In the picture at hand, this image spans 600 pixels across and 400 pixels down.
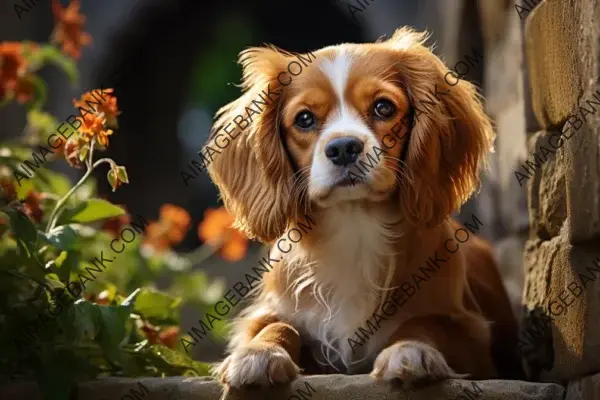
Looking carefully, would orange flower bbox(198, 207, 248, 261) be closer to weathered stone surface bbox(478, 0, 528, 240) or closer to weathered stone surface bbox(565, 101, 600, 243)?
weathered stone surface bbox(478, 0, 528, 240)

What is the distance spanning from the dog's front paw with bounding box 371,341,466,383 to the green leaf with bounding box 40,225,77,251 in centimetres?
82

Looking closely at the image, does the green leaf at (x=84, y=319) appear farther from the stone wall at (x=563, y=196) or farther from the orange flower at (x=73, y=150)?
the stone wall at (x=563, y=196)

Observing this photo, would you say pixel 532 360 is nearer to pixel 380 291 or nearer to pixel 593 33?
pixel 380 291

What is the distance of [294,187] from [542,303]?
70 cm

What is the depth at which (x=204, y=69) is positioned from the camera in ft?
24.6

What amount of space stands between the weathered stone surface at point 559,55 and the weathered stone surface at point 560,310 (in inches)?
12.5

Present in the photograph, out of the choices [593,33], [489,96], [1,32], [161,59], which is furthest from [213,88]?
[593,33]

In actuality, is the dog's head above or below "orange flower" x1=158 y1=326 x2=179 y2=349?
above

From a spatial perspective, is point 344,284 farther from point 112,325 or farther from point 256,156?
point 112,325

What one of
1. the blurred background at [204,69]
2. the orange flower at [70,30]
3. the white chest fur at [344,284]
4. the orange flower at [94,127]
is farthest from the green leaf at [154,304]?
the blurred background at [204,69]

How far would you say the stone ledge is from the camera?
1809 mm

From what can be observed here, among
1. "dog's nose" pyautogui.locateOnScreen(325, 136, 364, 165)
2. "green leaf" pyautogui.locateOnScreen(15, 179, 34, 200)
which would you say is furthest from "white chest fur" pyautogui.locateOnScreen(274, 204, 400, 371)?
"green leaf" pyautogui.locateOnScreen(15, 179, 34, 200)

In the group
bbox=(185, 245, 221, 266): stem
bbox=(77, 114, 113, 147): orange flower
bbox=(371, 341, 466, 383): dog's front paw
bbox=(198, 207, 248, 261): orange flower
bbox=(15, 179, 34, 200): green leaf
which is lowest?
bbox=(185, 245, 221, 266): stem

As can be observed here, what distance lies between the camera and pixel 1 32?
4465mm
